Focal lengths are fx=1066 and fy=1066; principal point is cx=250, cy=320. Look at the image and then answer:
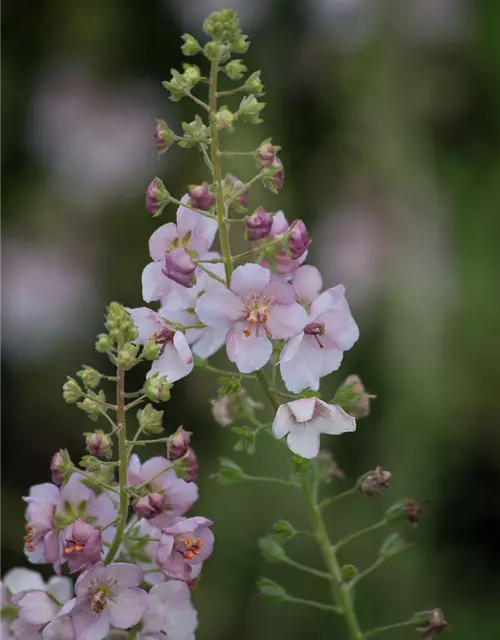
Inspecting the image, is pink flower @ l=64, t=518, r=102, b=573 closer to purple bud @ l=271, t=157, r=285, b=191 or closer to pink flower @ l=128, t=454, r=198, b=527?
pink flower @ l=128, t=454, r=198, b=527

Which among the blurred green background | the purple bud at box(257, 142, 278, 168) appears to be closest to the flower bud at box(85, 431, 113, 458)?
the purple bud at box(257, 142, 278, 168)

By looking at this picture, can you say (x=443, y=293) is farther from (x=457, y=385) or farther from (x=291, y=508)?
(x=291, y=508)

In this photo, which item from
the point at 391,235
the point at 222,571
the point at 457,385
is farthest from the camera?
the point at 391,235

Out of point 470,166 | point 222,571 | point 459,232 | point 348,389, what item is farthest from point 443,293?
point 348,389

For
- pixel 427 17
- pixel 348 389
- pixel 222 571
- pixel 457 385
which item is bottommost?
pixel 222 571

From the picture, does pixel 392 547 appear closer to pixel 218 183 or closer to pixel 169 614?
pixel 169 614

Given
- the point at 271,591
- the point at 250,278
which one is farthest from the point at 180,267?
the point at 271,591

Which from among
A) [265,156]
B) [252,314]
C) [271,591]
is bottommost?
[271,591]

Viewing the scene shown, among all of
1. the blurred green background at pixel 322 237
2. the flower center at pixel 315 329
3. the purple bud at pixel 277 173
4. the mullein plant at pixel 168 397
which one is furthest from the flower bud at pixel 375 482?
the blurred green background at pixel 322 237
